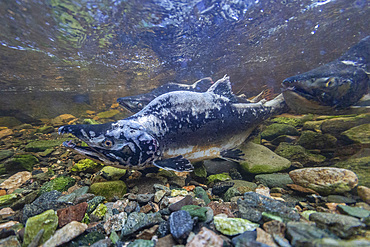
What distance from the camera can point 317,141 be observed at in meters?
3.20

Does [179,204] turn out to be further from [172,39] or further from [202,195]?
[172,39]

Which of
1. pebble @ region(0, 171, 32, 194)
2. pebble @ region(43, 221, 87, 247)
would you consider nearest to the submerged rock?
pebble @ region(43, 221, 87, 247)

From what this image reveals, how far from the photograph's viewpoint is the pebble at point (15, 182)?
101 inches

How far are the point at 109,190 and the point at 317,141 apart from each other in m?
4.31

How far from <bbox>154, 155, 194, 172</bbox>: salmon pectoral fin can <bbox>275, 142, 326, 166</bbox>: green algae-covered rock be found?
2399mm

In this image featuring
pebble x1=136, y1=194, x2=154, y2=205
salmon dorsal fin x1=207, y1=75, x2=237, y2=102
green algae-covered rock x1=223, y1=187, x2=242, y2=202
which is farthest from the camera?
salmon dorsal fin x1=207, y1=75, x2=237, y2=102

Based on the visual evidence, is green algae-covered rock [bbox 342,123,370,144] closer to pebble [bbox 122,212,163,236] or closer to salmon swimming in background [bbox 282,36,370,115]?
salmon swimming in background [bbox 282,36,370,115]

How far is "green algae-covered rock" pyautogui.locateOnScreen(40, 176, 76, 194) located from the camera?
2.23 metres

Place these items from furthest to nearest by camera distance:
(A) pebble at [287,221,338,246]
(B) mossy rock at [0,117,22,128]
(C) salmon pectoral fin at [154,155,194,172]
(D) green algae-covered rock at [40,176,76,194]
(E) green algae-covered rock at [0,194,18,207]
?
(B) mossy rock at [0,117,22,128] → (C) salmon pectoral fin at [154,155,194,172] → (D) green algae-covered rock at [40,176,76,194] → (E) green algae-covered rock at [0,194,18,207] → (A) pebble at [287,221,338,246]

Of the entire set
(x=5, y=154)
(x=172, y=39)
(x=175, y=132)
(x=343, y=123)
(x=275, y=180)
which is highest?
(x=172, y=39)

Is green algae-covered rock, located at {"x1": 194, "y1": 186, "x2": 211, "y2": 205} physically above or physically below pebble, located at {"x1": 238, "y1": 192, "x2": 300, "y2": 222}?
below

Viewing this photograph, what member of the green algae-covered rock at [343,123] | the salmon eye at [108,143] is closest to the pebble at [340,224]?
the salmon eye at [108,143]

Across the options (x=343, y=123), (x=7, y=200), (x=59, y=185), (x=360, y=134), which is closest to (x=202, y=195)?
(x=59, y=185)

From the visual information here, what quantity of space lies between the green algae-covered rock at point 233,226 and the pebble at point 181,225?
0.28 metres
